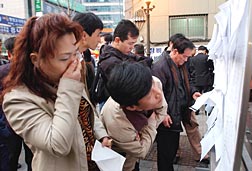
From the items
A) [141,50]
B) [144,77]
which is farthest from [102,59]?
[141,50]

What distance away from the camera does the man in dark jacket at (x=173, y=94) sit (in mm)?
2719

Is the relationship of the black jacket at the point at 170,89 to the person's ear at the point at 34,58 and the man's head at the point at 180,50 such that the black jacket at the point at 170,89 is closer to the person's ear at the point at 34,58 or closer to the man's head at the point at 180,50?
the man's head at the point at 180,50

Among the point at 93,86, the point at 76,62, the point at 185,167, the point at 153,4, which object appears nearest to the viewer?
the point at 76,62

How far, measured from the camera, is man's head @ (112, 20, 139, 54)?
2799 mm

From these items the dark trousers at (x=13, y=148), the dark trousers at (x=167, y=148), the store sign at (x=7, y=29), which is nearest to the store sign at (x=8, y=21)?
the store sign at (x=7, y=29)

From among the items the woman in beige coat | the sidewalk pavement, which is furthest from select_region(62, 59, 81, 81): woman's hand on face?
the sidewalk pavement

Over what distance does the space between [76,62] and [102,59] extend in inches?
61.2

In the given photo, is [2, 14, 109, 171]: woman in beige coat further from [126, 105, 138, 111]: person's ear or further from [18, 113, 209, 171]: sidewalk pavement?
[18, 113, 209, 171]: sidewalk pavement

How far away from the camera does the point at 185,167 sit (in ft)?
11.4

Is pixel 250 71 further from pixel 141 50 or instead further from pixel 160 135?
pixel 141 50

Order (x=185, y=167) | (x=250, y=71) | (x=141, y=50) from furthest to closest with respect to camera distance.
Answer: (x=141, y=50), (x=185, y=167), (x=250, y=71)

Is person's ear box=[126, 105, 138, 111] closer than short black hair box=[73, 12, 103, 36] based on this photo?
Yes

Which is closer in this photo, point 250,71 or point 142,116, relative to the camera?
point 250,71

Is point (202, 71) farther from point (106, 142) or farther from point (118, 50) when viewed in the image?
point (106, 142)
